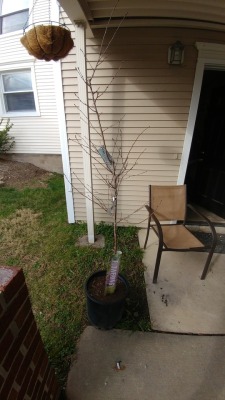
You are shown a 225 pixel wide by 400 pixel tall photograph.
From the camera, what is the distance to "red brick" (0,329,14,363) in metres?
0.82

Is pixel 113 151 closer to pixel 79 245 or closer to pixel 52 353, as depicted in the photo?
pixel 79 245

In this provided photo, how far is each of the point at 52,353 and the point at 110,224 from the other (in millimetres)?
1969

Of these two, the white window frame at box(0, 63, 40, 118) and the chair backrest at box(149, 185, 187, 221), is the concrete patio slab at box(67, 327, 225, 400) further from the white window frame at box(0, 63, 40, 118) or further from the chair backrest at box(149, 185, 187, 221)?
the white window frame at box(0, 63, 40, 118)

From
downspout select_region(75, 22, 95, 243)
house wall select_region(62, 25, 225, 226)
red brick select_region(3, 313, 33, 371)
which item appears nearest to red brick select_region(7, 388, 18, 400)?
red brick select_region(3, 313, 33, 371)

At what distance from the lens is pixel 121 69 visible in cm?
259

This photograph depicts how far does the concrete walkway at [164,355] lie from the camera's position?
5.00 ft

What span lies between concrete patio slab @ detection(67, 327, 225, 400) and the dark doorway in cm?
232

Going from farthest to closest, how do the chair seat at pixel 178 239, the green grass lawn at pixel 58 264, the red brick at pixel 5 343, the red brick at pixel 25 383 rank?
1. the chair seat at pixel 178 239
2. the green grass lawn at pixel 58 264
3. the red brick at pixel 25 383
4. the red brick at pixel 5 343

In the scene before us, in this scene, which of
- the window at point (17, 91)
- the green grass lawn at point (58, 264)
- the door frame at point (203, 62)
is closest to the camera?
the green grass lawn at point (58, 264)

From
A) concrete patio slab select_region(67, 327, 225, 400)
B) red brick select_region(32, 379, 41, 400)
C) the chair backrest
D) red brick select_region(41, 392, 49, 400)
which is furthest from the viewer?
the chair backrest

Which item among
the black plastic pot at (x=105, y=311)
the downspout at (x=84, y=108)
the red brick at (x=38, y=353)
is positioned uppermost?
the downspout at (x=84, y=108)

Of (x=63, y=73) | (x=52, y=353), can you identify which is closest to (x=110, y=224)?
(x=52, y=353)

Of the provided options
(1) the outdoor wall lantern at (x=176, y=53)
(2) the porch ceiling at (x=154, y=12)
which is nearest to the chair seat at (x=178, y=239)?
(1) the outdoor wall lantern at (x=176, y=53)

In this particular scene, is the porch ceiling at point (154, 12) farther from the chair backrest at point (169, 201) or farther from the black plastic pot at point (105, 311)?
the black plastic pot at point (105, 311)
